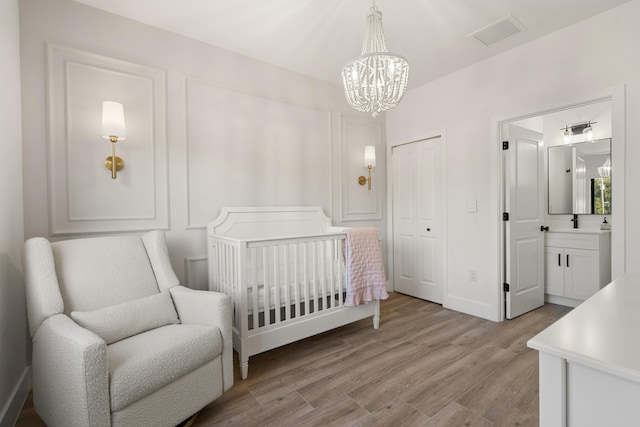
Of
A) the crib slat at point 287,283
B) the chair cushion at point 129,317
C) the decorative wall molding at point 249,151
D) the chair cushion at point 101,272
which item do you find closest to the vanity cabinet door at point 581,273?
the decorative wall molding at point 249,151

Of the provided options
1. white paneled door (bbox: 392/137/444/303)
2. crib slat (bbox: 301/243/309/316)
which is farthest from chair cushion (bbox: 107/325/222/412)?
white paneled door (bbox: 392/137/444/303)

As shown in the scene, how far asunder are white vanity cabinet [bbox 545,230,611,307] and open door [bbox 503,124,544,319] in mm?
187

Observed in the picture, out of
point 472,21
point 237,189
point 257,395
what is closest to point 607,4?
point 472,21

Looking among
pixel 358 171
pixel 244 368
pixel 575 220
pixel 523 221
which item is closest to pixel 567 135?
pixel 575 220

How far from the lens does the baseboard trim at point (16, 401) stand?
1.45m

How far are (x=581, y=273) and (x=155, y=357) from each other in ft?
12.9

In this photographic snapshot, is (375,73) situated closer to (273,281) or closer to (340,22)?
(340,22)

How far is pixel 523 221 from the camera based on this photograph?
3006mm

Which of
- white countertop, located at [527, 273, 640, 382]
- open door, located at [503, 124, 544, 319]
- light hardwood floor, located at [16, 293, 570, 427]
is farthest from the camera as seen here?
open door, located at [503, 124, 544, 319]

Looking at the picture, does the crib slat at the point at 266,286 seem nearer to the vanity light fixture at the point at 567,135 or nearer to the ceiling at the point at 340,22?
the ceiling at the point at 340,22

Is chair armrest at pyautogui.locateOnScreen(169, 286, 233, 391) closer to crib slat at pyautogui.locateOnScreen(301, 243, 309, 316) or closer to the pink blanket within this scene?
crib slat at pyautogui.locateOnScreen(301, 243, 309, 316)

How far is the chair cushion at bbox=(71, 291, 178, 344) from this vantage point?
1.48 meters

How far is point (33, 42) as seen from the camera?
1891mm

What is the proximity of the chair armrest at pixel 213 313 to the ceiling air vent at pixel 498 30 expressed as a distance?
2.77 m
